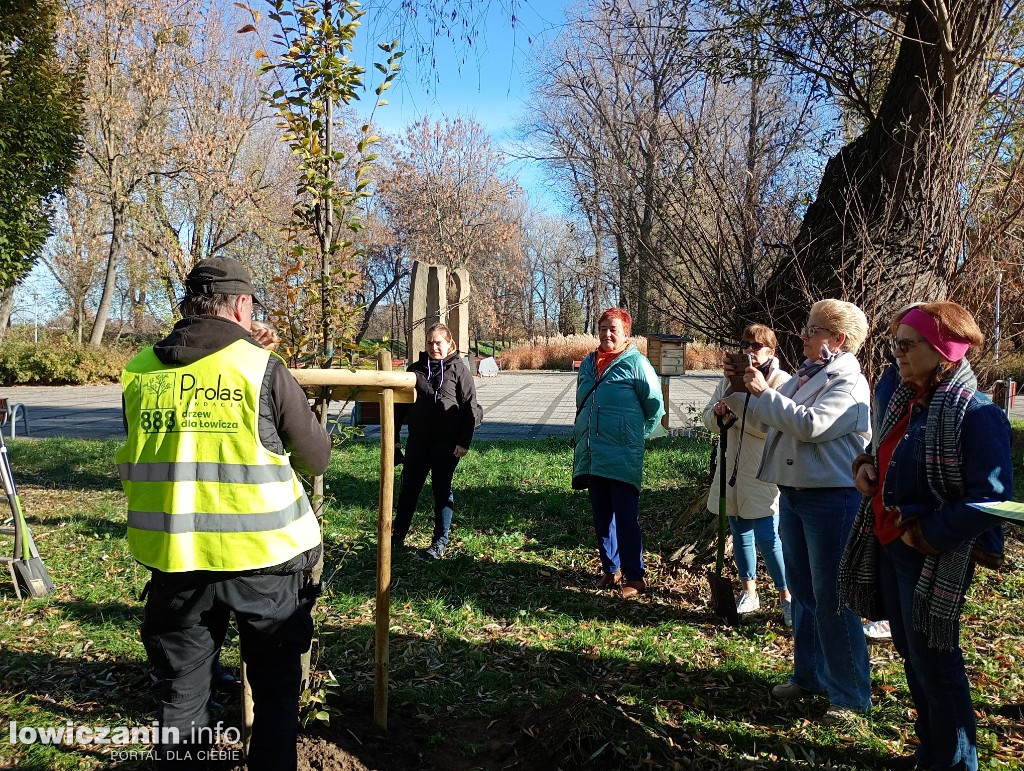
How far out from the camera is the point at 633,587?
5.14m

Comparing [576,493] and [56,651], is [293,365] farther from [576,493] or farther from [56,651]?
[576,493]

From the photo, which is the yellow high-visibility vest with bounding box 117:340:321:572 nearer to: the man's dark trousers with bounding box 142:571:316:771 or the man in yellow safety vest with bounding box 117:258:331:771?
the man in yellow safety vest with bounding box 117:258:331:771

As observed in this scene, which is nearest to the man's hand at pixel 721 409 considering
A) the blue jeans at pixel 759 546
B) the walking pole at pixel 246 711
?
the blue jeans at pixel 759 546

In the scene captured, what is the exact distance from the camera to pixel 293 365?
321 centimetres

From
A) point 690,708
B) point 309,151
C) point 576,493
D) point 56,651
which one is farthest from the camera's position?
point 576,493

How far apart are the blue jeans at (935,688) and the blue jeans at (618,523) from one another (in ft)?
7.63

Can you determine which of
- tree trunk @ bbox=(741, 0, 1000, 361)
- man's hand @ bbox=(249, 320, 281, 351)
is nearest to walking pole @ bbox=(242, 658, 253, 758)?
man's hand @ bbox=(249, 320, 281, 351)

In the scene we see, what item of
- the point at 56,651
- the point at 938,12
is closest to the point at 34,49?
the point at 56,651

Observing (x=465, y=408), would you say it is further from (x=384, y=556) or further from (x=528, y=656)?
(x=384, y=556)

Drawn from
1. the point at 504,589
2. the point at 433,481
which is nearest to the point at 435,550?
the point at 433,481

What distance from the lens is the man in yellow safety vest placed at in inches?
89.0

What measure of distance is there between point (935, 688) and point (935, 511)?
0.68 m

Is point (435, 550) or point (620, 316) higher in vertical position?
point (620, 316)

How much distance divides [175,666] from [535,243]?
62.0 m
